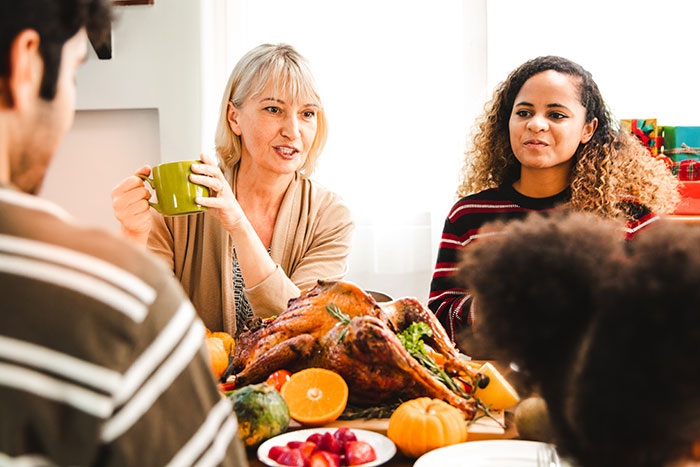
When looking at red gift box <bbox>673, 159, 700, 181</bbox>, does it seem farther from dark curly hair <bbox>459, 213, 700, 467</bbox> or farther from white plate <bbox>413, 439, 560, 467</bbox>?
dark curly hair <bbox>459, 213, 700, 467</bbox>

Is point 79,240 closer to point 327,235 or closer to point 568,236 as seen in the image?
point 568,236

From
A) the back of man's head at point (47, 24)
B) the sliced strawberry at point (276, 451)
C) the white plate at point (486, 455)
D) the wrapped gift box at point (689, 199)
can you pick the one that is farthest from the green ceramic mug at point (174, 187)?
the wrapped gift box at point (689, 199)

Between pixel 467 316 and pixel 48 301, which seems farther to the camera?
pixel 467 316

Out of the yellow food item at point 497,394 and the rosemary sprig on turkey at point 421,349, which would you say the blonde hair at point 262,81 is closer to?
the rosemary sprig on turkey at point 421,349

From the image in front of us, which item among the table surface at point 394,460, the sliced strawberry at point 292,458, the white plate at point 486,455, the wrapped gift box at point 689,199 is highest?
the wrapped gift box at point 689,199

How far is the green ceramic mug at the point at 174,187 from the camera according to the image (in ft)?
4.49

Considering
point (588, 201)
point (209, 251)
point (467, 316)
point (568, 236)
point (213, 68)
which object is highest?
point (213, 68)

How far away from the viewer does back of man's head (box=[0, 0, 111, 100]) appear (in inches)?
15.3

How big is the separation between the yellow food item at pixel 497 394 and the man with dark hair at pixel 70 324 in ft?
2.25

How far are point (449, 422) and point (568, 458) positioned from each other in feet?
1.68

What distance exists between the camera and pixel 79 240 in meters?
0.39

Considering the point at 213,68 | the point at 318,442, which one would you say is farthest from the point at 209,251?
the point at 213,68

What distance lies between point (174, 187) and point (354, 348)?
603mm

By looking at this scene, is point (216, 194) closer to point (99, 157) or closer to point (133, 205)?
point (133, 205)
